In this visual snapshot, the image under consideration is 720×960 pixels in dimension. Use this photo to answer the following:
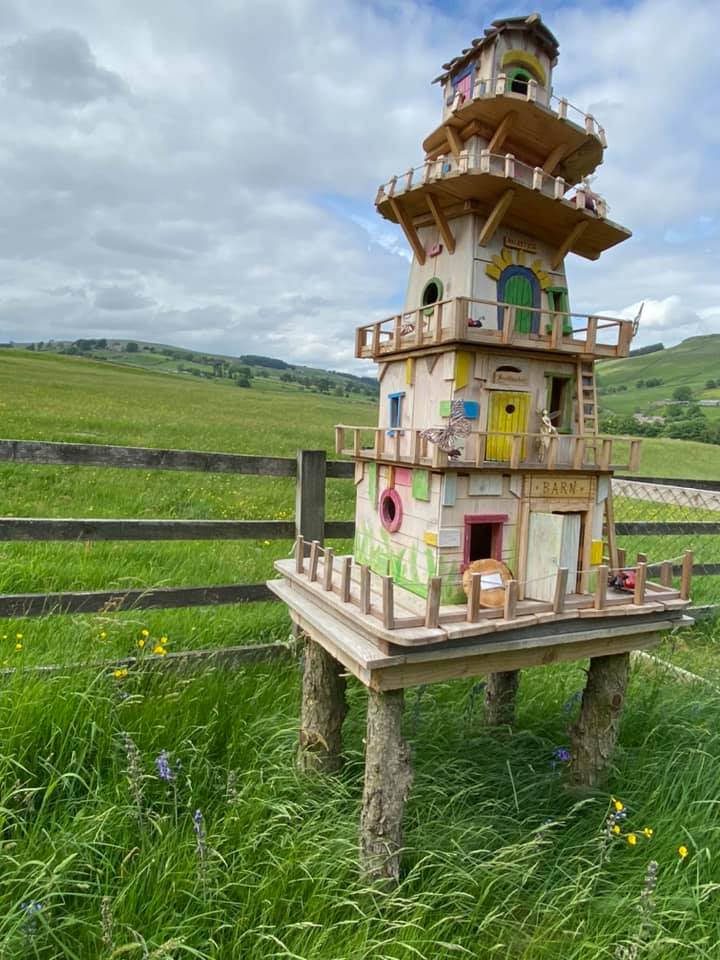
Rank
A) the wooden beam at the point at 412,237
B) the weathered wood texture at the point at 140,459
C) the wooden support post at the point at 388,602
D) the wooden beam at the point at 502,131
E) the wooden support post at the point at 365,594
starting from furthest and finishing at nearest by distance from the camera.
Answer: the weathered wood texture at the point at 140,459 < the wooden beam at the point at 412,237 < the wooden beam at the point at 502,131 < the wooden support post at the point at 365,594 < the wooden support post at the point at 388,602

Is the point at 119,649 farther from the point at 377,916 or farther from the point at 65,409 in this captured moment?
the point at 65,409

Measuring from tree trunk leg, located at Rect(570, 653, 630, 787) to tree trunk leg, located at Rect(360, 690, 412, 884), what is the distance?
1.38 meters

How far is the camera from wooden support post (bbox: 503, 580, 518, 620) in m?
2.58

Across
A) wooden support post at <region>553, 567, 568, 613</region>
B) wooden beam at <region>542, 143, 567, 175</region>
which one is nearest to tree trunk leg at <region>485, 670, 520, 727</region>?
wooden support post at <region>553, 567, 568, 613</region>

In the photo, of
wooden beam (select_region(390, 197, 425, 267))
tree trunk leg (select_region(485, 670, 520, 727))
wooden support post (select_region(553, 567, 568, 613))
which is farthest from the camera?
tree trunk leg (select_region(485, 670, 520, 727))

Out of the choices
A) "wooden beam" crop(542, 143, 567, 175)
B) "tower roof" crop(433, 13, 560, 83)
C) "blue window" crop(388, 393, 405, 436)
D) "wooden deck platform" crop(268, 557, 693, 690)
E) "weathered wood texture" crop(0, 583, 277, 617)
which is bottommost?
"weathered wood texture" crop(0, 583, 277, 617)

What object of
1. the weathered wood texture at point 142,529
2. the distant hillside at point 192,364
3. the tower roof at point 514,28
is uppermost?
the distant hillside at point 192,364

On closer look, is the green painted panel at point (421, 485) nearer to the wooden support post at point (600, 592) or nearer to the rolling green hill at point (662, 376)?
the wooden support post at point (600, 592)

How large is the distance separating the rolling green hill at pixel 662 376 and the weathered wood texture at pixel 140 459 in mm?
76607

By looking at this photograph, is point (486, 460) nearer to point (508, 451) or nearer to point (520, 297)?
point (508, 451)

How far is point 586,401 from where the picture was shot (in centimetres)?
326

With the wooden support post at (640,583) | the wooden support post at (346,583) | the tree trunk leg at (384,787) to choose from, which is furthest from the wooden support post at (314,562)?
the wooden support post at (640,583)

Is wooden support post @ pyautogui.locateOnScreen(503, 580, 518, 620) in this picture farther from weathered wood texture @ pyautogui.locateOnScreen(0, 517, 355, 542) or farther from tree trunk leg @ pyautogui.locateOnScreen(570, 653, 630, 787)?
weathered wood texture @ pyautogui.locateOnScreen(0, 517, 355, 542)

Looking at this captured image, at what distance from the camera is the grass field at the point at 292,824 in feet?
8.05
